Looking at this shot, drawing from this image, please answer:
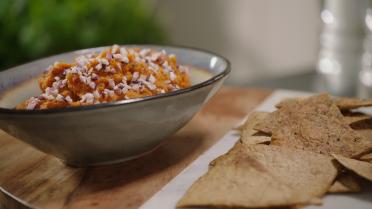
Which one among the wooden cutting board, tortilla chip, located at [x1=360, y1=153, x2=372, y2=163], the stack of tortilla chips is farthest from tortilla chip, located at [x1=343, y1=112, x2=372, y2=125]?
the wooden cutting board

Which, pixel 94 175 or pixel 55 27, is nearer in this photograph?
pixel 94 175

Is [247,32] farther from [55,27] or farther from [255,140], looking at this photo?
[255,140]

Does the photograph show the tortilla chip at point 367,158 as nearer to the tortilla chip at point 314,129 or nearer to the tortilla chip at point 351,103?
the tortilla chip at point 314,129

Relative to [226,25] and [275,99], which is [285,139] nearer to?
[275,99]

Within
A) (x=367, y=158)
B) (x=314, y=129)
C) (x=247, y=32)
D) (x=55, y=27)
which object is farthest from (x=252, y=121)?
(x=247, y=32)

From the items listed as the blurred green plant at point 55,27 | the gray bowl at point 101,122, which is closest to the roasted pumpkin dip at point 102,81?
the gray bowl at point 101,122

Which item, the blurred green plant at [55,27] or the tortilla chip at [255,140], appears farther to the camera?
the blurred green plant at [55,27]

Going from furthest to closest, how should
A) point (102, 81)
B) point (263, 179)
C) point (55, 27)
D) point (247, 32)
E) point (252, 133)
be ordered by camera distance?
point (247, 32), point (55, 27), point (252, 133), point (102, 81), point (263, 179)
